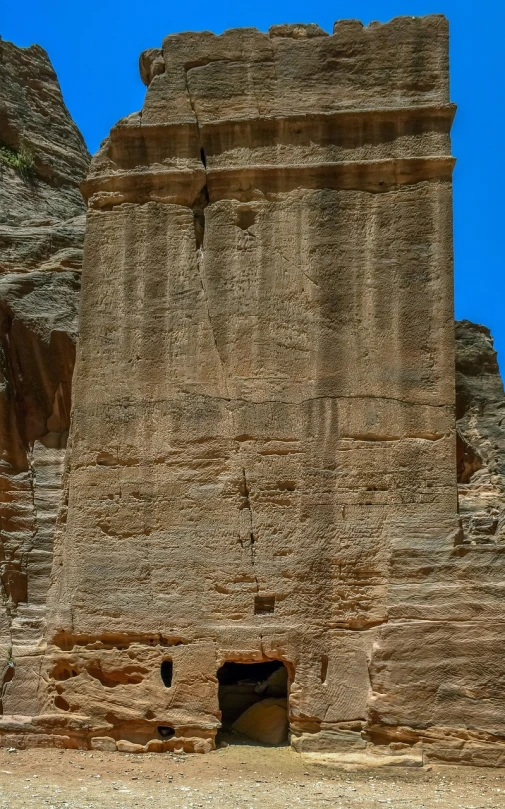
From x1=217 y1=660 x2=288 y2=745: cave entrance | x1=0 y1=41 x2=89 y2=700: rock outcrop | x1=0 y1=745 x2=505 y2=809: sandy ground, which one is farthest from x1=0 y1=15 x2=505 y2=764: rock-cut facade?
x1=0 y1=41 x2=89 y2=700: rock outcrop

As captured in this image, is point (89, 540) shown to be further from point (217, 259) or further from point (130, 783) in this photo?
point (217, 259)

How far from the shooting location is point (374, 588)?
8328 millimetres

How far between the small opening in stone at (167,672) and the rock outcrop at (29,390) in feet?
3.73

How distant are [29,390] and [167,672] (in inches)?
137

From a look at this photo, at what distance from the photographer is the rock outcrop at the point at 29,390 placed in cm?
923

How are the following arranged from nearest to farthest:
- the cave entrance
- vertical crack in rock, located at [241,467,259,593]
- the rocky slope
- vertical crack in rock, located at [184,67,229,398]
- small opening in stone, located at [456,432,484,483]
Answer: vertical crack in rock, located at [241,467,259,593] → the cave entrance → vertical crack in rock, located at [184,67,229,398] → the rocky slope → small opening in stone, located at [456,432,484,483]

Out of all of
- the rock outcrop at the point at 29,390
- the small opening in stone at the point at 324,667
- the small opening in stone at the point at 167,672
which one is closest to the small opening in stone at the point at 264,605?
the small opening in stone at the point at 324,667

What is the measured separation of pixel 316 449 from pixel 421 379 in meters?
1.10

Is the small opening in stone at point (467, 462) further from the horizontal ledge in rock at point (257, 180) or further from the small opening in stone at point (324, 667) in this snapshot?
the small opening in stone at point (324, 667)

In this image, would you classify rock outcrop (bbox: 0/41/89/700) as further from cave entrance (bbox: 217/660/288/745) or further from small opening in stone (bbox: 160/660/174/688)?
cave entrance (bbox: 217/660/288/745)

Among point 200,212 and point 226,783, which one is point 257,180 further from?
point 226,783

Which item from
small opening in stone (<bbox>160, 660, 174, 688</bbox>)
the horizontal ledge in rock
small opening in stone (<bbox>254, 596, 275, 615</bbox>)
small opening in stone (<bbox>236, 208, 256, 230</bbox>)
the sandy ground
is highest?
the horizontal ledge in rock

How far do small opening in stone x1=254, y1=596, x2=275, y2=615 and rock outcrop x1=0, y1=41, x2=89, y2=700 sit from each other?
2.03 m

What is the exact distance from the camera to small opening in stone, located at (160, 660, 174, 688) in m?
8.51
